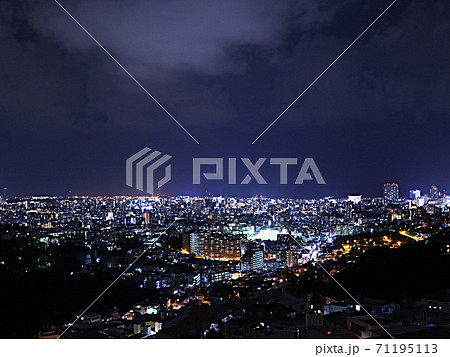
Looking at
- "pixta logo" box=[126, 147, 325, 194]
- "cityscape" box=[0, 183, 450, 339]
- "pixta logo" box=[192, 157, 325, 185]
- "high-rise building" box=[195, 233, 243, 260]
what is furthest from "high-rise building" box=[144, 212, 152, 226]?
"pixta logo" box=[192, 157, 325, 185]

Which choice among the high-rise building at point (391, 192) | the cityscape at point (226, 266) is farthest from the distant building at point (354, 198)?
the high-rise building at point (391, 192)

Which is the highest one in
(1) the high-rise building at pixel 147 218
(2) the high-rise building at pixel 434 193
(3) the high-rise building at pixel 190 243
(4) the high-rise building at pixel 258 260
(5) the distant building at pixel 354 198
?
(2) the high-rise building at pixel 434 193

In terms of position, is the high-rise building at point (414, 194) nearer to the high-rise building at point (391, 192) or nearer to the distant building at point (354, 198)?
the high-rise building at point (391, 192)

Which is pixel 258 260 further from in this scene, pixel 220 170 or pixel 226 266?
pixel 220 170

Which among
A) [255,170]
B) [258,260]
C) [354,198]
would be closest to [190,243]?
[258,260]

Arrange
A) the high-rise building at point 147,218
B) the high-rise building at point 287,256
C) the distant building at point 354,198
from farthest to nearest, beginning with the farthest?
1. the high-rise building at point 147,218
2. the distant building at point 354,198
3. the high-rise building at point 287,256

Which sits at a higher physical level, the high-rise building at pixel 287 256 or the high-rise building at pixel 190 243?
the high-rise building at pixel 190 243

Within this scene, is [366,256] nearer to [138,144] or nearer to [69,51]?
[138,144]

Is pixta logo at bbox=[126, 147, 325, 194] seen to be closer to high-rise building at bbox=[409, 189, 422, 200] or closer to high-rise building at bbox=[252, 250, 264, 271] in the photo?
high-rise building at bbox=[252, 250, 264, 271]

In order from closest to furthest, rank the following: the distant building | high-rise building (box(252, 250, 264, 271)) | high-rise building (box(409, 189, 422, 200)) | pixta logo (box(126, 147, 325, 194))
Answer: pixta logo (box(126, 147, 325, 194)) < high-rise building (box(252, 250, 264, 271)) < the distant building < high-rise building (box(409, 189, 422, 200))
